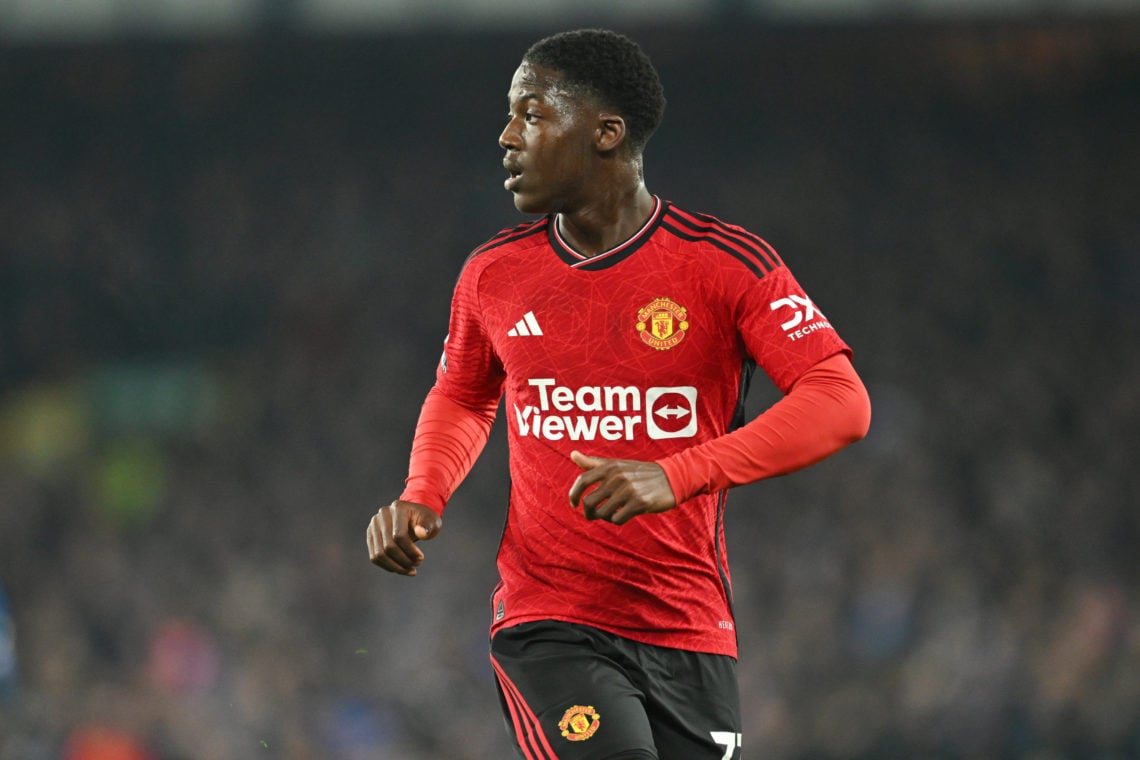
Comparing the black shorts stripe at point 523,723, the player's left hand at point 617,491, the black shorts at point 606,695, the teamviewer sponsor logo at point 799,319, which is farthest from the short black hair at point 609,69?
the black shorts stripe at point 523,723

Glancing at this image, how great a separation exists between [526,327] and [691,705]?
875mm

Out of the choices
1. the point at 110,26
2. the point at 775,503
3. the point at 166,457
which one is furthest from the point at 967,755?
the point at 110,26

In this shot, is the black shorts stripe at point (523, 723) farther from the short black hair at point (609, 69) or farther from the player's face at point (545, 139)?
the short black hair at point (609, 69)

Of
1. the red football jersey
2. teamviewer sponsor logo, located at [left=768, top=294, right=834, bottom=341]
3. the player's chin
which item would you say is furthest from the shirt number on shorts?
the player's chin

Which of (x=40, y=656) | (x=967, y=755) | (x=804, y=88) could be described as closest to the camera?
(x=967, y=755)

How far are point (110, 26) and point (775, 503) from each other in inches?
303

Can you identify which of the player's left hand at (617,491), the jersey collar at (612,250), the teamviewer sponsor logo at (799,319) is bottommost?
the player's left hand at (617,491)

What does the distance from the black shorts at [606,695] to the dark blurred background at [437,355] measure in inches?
241

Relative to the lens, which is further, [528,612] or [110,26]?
[110,26]

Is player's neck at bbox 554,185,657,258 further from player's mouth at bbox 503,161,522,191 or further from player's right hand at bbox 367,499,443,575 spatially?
player's right hand at bbox 367,499,443,575

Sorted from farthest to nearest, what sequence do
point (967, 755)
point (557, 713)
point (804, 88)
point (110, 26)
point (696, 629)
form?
point (804, 88) → point (110, 26) → point (967, 755) → point (696, 629) → point (557, 713)

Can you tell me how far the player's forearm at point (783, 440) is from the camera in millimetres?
2756

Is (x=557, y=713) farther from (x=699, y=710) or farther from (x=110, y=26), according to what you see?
(x=110, y=26)

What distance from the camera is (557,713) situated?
2.93m
